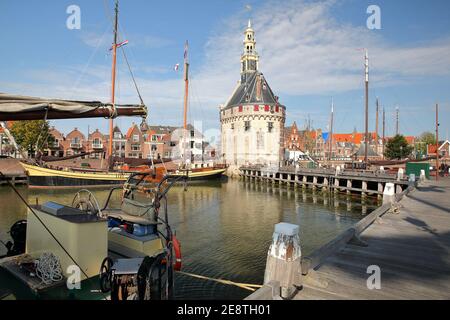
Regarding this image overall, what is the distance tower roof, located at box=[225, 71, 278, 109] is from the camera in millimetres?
58656

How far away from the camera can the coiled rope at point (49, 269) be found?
214 inches

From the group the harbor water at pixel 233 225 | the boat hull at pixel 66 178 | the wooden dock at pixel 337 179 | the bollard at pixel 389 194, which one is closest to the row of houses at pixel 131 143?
the boat hull at pixel 66 178

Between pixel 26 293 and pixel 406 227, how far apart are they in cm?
1106

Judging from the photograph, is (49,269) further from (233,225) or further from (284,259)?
(233,225)

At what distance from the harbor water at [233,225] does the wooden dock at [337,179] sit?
1754mm

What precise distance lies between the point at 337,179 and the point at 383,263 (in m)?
28.3

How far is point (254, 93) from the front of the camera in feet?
195

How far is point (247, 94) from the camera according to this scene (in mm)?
60156

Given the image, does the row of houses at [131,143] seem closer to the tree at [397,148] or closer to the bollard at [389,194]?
the tree at [397,148]

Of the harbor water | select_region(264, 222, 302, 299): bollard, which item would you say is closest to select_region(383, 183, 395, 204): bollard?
the harbor water
